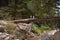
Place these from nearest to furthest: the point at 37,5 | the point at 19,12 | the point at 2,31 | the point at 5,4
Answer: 1. the point at 37,5
2. the point at 2,31
3. the point at 19,12
4. the point at 5,4

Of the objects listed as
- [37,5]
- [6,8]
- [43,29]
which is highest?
[37,5]

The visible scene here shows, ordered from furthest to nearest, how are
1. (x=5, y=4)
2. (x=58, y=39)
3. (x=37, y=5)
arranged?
1. (x=5, y=4)
2. (x=37, y=5)
3. (x=58, y=39)

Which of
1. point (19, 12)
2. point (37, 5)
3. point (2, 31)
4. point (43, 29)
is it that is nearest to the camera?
point (37, 5)

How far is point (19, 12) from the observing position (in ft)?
21.9

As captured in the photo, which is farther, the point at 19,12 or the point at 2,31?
the point at 19,12

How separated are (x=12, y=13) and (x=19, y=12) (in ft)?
0.94

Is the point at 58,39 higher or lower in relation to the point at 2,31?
higher

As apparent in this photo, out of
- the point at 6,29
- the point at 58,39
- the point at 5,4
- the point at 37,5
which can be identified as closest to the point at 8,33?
the point at 6,29

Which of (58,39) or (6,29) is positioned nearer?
(58,39)

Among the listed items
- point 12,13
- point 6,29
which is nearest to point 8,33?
point 6,29

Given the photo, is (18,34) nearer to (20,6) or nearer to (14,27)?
(14,27)

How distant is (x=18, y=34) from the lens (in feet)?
15.4

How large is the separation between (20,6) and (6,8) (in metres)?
0.61

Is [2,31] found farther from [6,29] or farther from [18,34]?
[18,34]
